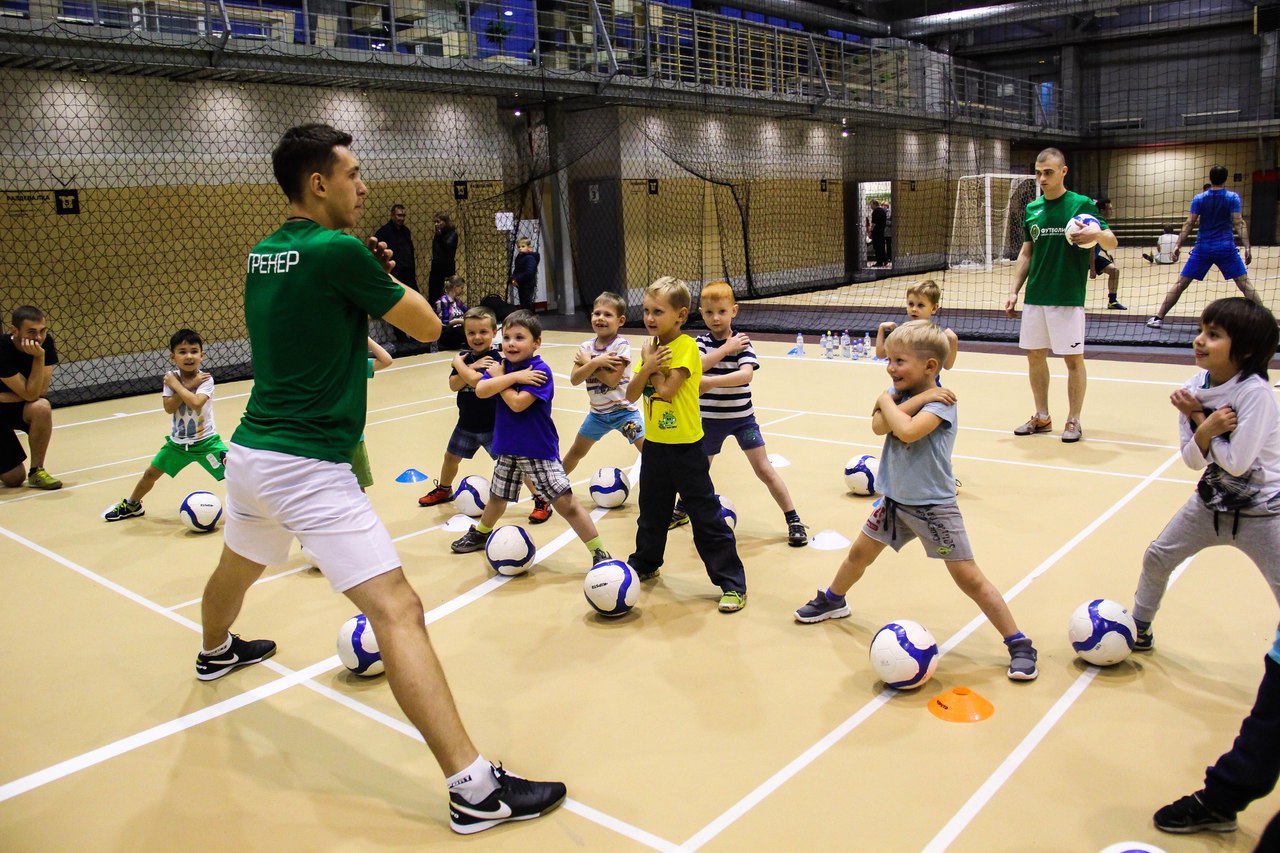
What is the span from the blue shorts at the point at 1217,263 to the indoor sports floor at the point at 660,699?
617cm

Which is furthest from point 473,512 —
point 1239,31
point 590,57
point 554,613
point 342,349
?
point 1239,31

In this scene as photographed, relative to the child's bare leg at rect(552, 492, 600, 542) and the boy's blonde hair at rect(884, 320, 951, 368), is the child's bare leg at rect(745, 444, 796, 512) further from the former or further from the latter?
the boy's blonde hair at rect(884, 320, 951, 368)

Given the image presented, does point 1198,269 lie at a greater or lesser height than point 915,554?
greater

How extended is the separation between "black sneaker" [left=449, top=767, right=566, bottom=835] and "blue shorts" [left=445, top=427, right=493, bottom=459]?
3221 mm

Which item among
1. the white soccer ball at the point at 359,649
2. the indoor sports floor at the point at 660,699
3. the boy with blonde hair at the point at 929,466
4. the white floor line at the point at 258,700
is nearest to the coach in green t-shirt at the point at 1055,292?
the indoor sports floor at the point at 660,699

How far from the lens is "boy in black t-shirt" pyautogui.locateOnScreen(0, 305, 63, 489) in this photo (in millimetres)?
7164

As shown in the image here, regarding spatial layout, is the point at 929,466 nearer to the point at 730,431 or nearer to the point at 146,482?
the point at 730,431

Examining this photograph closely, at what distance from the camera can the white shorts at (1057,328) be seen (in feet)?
24.1

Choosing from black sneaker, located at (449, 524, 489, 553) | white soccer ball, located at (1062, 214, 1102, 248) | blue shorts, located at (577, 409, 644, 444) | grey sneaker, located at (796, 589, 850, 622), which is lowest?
grey sneaker, located at (796, 589, 850, 622)

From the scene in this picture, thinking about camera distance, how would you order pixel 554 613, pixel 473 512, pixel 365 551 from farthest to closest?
pixel 473 512 → pixel 554 613 → pixel 365 551

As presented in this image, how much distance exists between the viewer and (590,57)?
661 inches

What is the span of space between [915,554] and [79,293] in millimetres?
11269

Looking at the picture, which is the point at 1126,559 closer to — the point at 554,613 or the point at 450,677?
the point at 554,613

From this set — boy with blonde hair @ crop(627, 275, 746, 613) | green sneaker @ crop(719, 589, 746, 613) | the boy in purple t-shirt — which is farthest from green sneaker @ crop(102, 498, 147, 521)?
green sneaker @ crop(719, 589, 746, 613)
